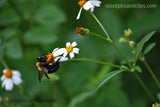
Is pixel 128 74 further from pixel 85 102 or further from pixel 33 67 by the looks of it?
pixel 33 67

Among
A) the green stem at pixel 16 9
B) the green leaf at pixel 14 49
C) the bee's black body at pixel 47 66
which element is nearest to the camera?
the bee's black body at pixel 47 66

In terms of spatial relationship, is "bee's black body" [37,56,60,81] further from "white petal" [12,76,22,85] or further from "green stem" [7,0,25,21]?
"green stem" [7,0,25,21]

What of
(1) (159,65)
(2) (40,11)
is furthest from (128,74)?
(2) (40,11)

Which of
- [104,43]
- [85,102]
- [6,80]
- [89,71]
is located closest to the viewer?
[6,80]

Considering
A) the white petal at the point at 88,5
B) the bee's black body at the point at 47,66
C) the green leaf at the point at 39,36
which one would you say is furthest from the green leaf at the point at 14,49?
the white petal at the point at 88,5

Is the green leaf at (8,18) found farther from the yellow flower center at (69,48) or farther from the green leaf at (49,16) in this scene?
the yellow flower center at (69,48)

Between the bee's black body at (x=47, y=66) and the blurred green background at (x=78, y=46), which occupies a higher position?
the blurred green background at (x=78, y=46)
